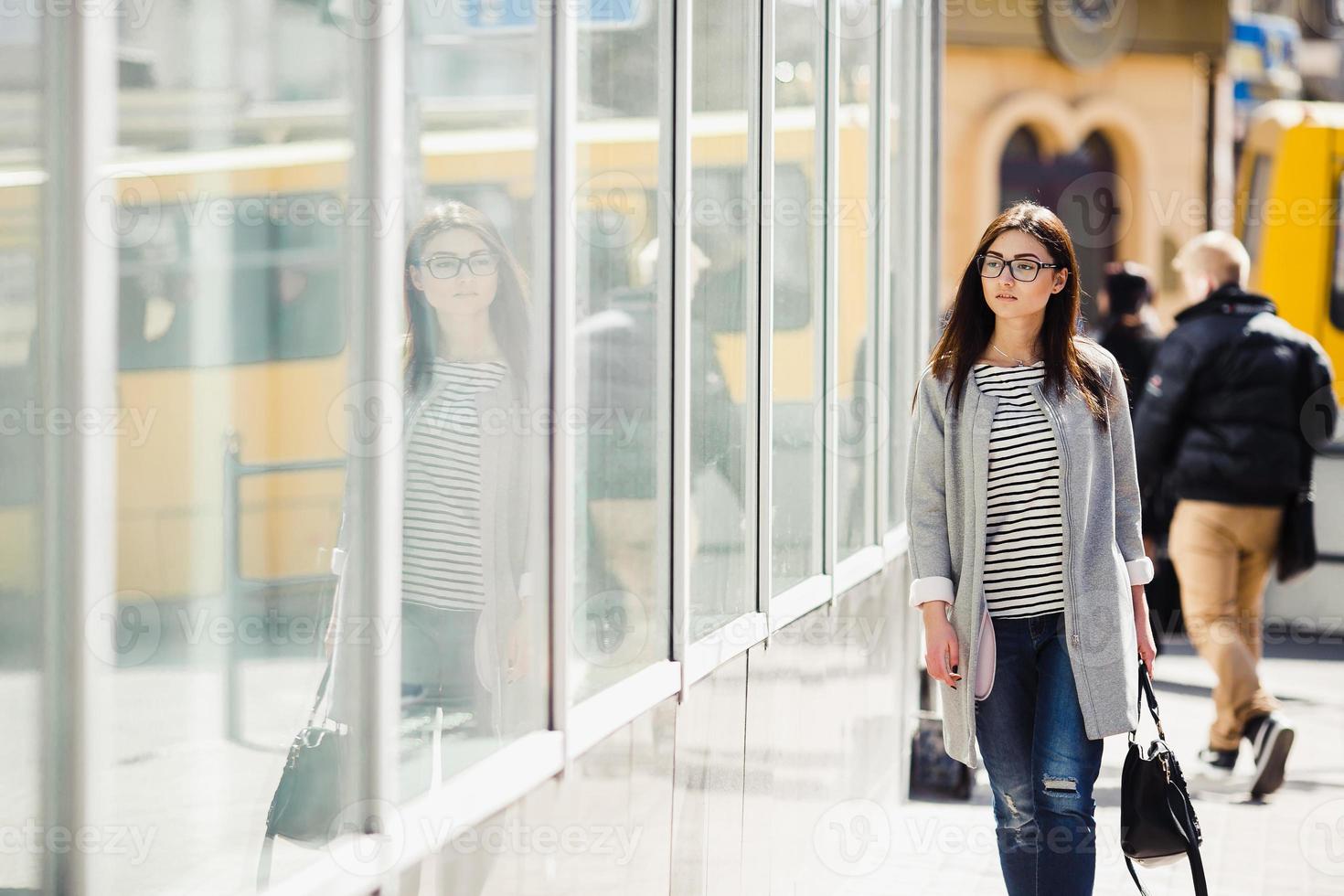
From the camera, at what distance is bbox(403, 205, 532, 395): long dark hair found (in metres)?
2.75

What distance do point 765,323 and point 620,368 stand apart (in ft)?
3.76

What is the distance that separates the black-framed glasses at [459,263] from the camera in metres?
2.80

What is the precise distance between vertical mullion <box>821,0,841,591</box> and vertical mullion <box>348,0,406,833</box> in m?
3.04

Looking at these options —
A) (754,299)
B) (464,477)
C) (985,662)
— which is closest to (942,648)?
(985,662)

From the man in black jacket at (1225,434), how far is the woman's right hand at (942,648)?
10.9ft

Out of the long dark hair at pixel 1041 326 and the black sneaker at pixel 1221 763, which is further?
the black sneaker at pixel 1221 763

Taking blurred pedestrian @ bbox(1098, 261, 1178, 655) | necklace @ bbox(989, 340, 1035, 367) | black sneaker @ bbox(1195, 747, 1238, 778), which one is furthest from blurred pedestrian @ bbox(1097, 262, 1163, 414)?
necklace @ bbox(989, 340, 1035, 367)

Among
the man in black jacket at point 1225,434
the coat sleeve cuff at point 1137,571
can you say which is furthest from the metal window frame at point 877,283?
the coat sleeve cuff at point 1137,571

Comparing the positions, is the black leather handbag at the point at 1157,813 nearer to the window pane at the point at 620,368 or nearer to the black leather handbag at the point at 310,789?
the window pane at the point at 620,368

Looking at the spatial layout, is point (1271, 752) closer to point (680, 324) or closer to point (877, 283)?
point (877, 283)

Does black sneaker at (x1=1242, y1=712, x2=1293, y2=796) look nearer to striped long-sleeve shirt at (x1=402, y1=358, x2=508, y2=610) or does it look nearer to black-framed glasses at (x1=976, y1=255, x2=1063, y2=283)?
black-framed glasses at (x1=976, y1=255, x2=1063, y2=283)

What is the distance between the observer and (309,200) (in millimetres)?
2385

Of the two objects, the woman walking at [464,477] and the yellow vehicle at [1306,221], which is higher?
the yellow vehicle at [1306,221]

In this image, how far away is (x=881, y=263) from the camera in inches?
260
